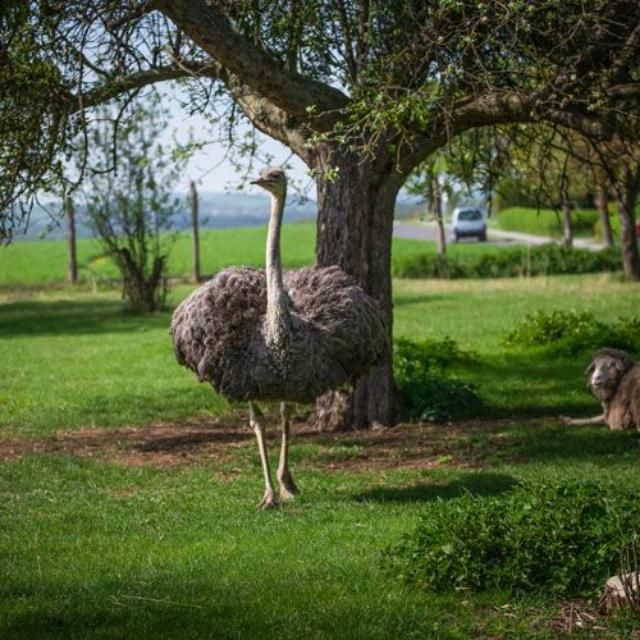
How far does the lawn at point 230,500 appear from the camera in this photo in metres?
7.90

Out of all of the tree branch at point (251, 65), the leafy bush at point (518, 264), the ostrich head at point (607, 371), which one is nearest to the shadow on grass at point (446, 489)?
the ostrich head at point (607, 371)

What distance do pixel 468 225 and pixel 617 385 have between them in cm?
5780

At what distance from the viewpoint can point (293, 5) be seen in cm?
1468

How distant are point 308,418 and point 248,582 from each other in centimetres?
769

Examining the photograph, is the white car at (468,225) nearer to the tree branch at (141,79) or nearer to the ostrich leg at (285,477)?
the tree branch at (141,79)

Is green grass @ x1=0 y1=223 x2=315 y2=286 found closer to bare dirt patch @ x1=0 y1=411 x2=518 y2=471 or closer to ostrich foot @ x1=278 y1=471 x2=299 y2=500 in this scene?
bare dirt patch @ x1=0 y1=411 x2=518 y2=471

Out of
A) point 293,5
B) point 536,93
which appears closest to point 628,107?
point 536,93

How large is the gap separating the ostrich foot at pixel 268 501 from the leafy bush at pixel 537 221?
5629 cm

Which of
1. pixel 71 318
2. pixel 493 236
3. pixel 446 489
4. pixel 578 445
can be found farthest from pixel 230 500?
pixel 493 236

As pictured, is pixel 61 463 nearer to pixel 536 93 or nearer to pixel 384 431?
pixel 384 431

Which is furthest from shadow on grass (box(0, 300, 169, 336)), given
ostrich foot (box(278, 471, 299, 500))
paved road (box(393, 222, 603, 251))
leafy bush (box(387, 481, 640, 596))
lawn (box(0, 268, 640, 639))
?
paved road (box(393, 222, 603, 251))

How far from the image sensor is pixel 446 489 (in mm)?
12117

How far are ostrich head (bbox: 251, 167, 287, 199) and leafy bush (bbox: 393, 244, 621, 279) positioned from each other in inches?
1295

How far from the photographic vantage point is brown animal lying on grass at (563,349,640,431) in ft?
47.3
